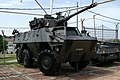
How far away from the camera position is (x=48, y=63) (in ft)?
38.7

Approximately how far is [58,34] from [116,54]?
214 inches

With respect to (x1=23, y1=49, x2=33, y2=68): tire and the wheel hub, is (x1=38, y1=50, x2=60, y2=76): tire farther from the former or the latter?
(x1=23, y1=49, x2=33, y2=68): tire

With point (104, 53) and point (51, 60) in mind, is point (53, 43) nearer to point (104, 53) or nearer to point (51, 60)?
point (51, 60)

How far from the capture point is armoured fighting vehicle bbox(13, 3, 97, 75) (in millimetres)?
11422

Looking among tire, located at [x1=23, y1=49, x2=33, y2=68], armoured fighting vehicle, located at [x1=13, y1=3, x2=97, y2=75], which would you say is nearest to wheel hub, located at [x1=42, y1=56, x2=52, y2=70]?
armoured fighting vehicle, located at [x1=13, y1=3, x2=97, y2=75]

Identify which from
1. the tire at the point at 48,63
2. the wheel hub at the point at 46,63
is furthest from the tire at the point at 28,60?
the wheel hub at the point at 46,63

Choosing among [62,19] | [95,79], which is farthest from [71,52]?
[62,19]

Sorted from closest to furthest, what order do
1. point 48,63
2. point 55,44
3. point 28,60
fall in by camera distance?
point 55,44 < point 48,63 < point 28,60

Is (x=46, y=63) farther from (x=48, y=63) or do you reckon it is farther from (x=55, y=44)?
(x=55, y=44)

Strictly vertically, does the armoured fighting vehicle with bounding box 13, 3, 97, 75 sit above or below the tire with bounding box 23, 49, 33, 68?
above

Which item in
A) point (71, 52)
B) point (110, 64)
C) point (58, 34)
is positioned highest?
point (58, 34)

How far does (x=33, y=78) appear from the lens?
1110 centimetres

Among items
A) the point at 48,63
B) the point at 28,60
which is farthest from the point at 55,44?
the point at 28,60

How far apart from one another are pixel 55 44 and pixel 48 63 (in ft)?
3.05
